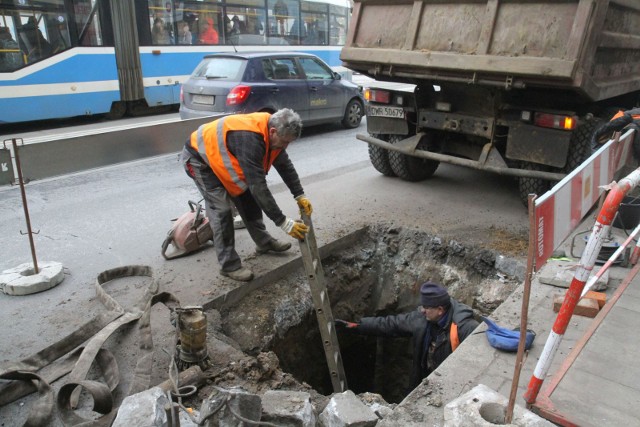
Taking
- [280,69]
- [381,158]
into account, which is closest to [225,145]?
[381,158]

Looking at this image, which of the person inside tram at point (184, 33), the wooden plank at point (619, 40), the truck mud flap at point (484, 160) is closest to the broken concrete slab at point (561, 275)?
the truck mud flap at point (484, 160)

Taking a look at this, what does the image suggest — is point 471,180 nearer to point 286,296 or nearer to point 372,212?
point 372,212

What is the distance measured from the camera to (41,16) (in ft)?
33.5

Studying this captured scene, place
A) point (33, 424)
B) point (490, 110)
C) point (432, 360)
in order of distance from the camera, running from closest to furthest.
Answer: point (33, 424)
point (432, 360)
point (490, 110)

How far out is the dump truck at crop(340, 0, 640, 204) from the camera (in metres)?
4.48

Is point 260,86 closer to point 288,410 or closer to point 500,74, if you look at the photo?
point 500,74

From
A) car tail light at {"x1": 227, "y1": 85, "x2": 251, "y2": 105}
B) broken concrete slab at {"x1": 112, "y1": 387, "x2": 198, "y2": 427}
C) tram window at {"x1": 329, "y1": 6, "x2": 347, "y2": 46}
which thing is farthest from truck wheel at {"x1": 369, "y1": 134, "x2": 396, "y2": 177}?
tram window at {"x1": 329, "y1": 6, "x2": 347, "y2": 46}

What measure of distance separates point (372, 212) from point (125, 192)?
3.32 m

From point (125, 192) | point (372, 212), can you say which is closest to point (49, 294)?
point (125, 192)

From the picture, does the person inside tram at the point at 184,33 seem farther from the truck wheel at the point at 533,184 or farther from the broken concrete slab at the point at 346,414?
the broken concrete slab at the point at 346,414

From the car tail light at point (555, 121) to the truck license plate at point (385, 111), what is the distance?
161 centimetres

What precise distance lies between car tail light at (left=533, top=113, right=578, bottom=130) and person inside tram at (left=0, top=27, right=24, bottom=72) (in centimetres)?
950

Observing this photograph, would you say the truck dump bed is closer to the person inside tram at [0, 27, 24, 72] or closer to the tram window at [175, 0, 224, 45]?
the person inside tram at [0, 27, 24, 72]

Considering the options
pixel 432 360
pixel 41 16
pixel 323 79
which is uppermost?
pixel 41 16
